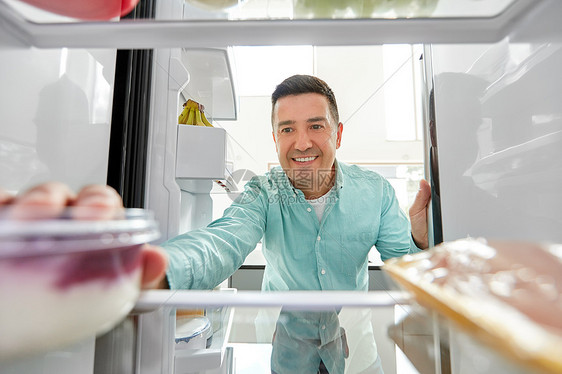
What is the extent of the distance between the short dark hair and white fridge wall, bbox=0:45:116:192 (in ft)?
1.92

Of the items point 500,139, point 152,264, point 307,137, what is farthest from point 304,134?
point 152,264

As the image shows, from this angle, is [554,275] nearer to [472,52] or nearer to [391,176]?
[472,52]

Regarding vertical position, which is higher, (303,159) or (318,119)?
(318,119)

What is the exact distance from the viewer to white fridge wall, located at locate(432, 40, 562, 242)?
343mm

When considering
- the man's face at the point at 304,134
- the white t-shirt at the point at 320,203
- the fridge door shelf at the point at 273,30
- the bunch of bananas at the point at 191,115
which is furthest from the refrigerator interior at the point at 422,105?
the white t-shirt at the point at 320,203

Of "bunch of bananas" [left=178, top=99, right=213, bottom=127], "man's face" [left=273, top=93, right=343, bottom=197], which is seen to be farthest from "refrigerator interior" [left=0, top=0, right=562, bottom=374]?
"man's face" [left=273, top=93, right=343, bottom=197]

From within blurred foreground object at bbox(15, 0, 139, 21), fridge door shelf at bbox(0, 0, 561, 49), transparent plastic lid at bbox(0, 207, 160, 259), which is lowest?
transparent plastic lid at bbox(0, 207, 160, 259)

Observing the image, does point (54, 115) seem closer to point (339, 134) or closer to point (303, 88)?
point (303, 88)

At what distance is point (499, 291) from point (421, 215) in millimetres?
435

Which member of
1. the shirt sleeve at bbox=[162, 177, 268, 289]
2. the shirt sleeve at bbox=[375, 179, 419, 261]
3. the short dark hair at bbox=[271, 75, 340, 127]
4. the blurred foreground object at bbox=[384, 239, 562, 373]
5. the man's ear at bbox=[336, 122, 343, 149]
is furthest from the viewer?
the man's ear at bbox=[336, 122, 343, 149]

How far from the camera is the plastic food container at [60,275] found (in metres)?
0.20

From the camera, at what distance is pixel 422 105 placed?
60cm

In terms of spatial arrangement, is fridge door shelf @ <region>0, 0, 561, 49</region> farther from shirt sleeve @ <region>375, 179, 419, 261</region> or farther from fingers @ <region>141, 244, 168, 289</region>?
shirt sleeve @ <region>375, 179, 419, 261</region>

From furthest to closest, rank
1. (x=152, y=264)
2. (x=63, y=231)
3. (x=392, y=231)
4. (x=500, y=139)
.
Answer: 1. (x=392, y=231)
2. (x=500, y=139)
3. (x=152, y=264)
4. (x=63, y=231)
